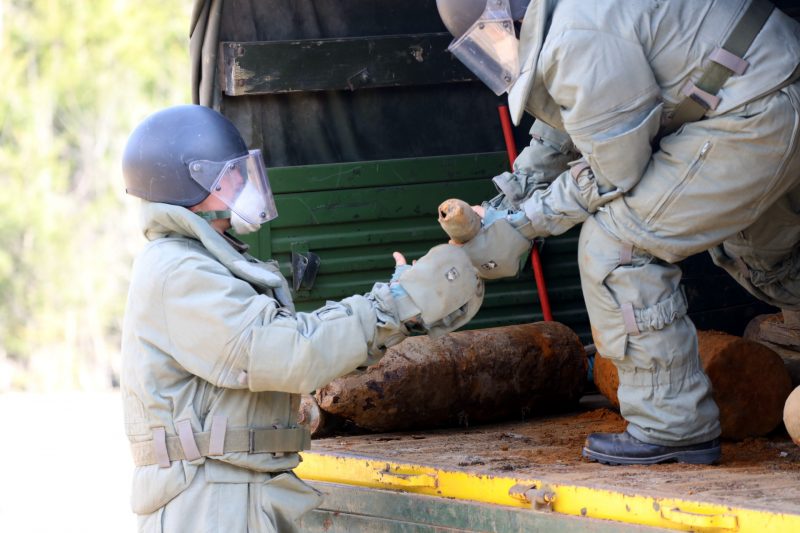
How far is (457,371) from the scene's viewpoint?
165 inches

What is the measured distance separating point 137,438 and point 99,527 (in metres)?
5.72

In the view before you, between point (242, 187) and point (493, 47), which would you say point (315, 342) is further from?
point (493, 47)

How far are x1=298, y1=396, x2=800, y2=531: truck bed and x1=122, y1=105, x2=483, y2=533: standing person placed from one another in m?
0.47

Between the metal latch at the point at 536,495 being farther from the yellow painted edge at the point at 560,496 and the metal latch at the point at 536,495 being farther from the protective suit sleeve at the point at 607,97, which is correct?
the protective suit sleeve at the point at 607,97

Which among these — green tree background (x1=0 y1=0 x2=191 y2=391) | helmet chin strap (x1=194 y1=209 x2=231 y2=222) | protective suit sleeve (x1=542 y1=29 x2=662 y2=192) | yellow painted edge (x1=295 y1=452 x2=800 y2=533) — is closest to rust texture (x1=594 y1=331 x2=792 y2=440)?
protective suit sleeve (x1=542 y1=29 x2=662 y2=192)

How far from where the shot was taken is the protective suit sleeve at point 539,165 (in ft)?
13.1

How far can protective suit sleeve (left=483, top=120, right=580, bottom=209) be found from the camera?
3.98 meters

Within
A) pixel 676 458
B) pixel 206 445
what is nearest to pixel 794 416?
pixel 676 458

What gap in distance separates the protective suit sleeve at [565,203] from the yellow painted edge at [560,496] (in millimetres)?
813

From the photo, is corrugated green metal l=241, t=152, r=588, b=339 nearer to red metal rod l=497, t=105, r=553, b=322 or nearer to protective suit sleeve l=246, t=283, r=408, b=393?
red metal rod l=497, t=105, r=553, b=322

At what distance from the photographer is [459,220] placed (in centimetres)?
325

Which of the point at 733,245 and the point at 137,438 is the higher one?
the point at 733,245

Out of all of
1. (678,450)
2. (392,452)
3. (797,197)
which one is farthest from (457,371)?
(797,197)

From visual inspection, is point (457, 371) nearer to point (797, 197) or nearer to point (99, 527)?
point (797, 197)
